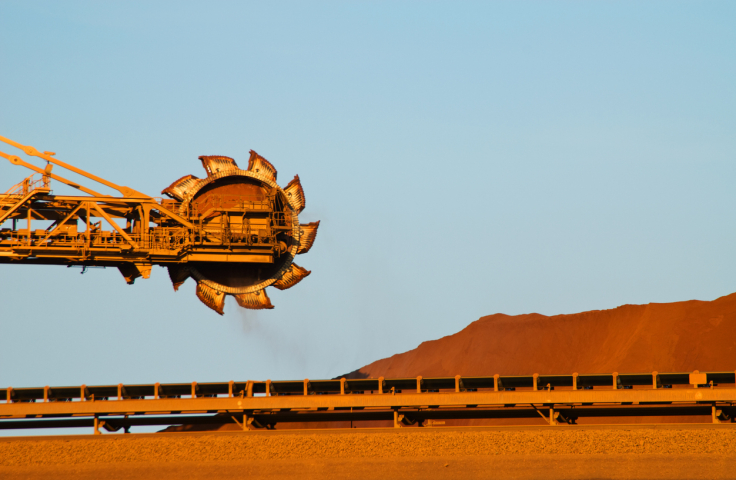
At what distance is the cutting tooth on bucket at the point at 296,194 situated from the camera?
155 ft

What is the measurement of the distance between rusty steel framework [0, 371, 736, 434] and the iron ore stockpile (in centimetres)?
5

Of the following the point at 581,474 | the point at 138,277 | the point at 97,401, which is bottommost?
the point at 581,474

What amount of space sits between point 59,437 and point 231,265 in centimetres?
1225

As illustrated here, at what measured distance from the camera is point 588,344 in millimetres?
76000

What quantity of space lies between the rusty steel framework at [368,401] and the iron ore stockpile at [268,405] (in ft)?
0.17

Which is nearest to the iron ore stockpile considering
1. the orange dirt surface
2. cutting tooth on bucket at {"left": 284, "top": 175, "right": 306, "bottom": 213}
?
cutting tooth on bucket at {"left": 284, "top": 175, "right": 306, "bottom": 213}

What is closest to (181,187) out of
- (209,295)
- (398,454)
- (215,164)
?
(215,164)

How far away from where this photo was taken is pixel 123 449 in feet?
120

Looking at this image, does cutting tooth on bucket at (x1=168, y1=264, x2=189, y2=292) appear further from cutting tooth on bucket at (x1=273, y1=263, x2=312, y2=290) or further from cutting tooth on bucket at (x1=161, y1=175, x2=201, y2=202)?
cutting tooth on bucket at (x1=273, y1=263, x2=312, y2=290)

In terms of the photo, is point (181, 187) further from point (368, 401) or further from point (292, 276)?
point (368, 401)

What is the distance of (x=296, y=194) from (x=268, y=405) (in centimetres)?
1267

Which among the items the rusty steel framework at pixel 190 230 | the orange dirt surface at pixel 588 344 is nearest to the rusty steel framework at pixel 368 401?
the rusty steel framework at pixel 190 230

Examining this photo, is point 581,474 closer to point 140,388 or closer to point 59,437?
point 140,388

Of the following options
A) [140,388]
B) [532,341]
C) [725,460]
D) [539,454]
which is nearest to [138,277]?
[140,388]
